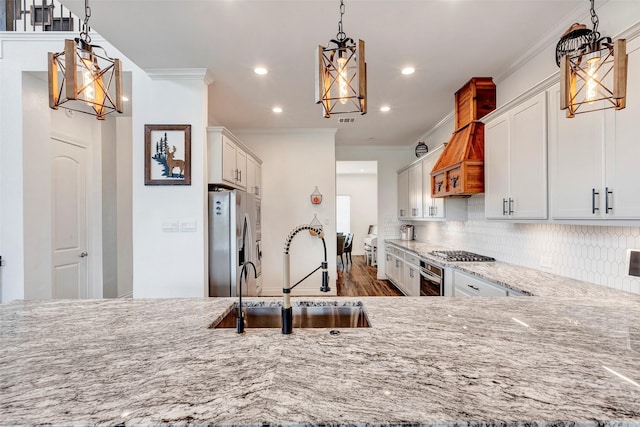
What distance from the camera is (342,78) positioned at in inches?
54.7

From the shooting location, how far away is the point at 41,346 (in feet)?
3.54

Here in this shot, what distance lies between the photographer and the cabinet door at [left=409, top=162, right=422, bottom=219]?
4884 mm

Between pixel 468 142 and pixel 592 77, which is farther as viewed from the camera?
pixel 468 142

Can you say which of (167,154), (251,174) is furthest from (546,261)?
(251,174)

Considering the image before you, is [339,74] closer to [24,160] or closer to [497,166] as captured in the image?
[497,166]

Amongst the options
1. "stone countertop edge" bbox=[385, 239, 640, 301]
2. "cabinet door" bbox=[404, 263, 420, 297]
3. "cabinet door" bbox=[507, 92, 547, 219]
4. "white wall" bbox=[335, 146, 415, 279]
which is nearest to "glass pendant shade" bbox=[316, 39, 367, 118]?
"cabinet door" bbox=[507, 92, 547, 219]

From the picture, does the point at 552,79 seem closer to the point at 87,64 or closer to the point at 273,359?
the point at 273,359

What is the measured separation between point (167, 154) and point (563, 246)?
11.7 feet

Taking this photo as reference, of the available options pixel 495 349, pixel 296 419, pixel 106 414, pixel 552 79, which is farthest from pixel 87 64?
pixel 552 79

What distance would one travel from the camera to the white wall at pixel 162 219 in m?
3.02

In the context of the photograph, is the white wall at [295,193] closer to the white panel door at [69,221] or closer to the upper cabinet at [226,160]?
the upper cabinet at [226,160]

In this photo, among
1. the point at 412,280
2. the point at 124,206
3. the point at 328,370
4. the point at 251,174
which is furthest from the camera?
the point at 251,174

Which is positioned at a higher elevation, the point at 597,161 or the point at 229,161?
the point at 229,161

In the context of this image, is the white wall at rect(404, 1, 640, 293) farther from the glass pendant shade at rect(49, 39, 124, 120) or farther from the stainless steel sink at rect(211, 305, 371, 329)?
the glass pendant shade at rect(49, 39, 124, 120)
